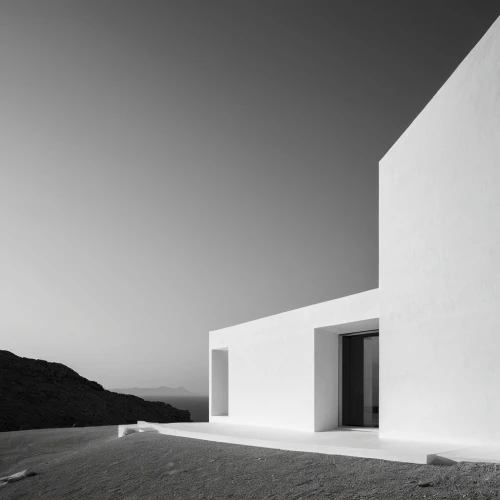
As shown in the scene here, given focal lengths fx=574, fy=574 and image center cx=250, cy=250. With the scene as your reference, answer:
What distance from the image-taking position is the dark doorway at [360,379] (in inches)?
494

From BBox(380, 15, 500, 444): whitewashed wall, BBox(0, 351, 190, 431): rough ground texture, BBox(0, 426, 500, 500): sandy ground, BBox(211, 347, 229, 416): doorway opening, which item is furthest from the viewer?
BBox(0, 351, 190, 431): rough ground texture

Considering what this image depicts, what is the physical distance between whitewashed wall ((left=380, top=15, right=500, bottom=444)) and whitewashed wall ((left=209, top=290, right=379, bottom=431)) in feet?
5.44

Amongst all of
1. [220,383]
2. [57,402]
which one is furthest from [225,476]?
[57,402]

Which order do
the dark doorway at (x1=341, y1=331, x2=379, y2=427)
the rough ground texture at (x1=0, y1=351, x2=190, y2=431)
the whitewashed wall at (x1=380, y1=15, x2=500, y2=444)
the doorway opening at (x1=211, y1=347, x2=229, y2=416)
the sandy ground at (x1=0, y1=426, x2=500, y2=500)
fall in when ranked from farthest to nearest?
the rough ground texture at (x1=0, y1=351, x2=190, y2=431)
the doorway opening at (x1=211, y1=347, x2=229, y2=416)
the dark doorway at (x1=341, y1=331, x2=379, y2=427)
the whitewashed wall at (x1=380, y1=15, x2=500, y2=444)
the sandy ground at (x1=0, y1=426, x2=500, y2=500)

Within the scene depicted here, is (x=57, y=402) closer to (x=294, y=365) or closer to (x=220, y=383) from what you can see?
(x=220, y=383)

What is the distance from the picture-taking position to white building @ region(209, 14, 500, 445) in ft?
25.4

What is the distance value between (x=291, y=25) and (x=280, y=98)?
117 inches

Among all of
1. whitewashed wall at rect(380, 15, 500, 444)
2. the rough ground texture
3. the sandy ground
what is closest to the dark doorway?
whitewashed wall at rect(380, 15, 500, 444)

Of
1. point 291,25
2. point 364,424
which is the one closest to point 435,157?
point 364,424

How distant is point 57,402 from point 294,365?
68.6ft

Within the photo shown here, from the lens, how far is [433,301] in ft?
29.2

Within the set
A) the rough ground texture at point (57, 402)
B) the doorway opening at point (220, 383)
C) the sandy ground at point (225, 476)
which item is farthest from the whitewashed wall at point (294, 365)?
the rough ground texture at point (57, 402)

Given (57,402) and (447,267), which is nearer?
(447,267)

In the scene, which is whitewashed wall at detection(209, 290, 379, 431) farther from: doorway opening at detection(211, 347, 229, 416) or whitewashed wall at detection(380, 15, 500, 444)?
doorway opening at detection(211, 347, 229, 416)
